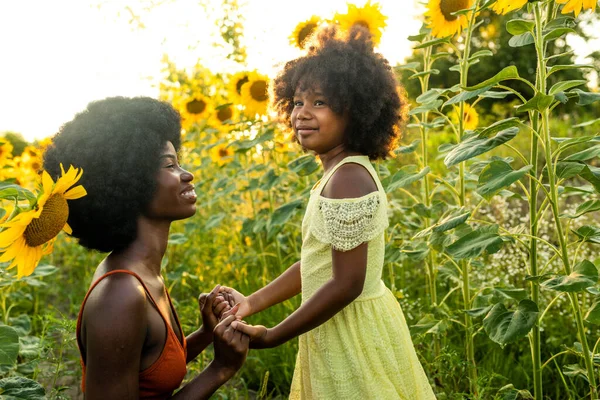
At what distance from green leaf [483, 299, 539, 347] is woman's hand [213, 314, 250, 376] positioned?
752 mm

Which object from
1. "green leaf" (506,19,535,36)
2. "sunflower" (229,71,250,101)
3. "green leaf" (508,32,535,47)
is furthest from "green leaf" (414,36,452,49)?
"sunflower" (229,71,250,101)

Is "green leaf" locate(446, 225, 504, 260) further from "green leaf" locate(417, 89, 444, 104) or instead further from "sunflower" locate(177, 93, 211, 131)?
"sunflower" locate(177, 93, 211, 131)

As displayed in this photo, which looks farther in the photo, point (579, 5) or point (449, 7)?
point (449, 7)

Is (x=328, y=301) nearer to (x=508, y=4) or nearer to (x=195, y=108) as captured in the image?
(x=508, y=4)

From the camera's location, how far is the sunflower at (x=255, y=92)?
3.67 meters

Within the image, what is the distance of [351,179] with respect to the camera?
1.88 m

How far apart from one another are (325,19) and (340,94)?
1.24m

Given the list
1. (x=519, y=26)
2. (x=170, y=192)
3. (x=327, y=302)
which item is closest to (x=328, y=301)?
(x=327, y=302)

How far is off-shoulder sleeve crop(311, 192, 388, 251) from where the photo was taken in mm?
1824

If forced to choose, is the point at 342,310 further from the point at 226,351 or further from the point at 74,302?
the point at 74,302

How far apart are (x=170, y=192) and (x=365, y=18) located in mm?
1507

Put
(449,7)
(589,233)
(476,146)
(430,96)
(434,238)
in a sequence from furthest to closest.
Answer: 1. (449,7)
2. (430,96)
3. (434,238)
4. (589,233)
5. (476,146)

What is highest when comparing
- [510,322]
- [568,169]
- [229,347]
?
[568,169]

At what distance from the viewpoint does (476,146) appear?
1.92 m
